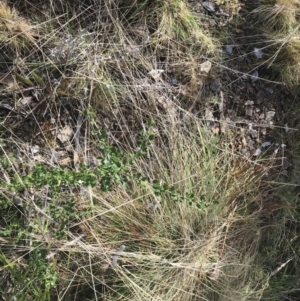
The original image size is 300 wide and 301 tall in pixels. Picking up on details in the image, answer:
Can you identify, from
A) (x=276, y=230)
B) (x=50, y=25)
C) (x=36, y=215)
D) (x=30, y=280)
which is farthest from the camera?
(x=276, y=230)

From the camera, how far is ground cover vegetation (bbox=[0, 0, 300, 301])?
2.49 meters

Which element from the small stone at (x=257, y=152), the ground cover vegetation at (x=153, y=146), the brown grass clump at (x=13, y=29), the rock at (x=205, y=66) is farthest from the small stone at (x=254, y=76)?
the brown grass clump at (x=13, y=29)

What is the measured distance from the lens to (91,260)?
2529 mm

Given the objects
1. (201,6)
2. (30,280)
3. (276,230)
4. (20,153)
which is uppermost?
(201,6)

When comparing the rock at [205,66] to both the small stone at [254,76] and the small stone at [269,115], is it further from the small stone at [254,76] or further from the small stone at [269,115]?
the small stone at [269,115]

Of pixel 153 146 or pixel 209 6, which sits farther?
pixel 209 6

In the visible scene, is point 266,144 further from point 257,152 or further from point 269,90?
point 269,90

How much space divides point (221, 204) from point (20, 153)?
3.33ft

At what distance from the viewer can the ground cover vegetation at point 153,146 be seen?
2.49 meters

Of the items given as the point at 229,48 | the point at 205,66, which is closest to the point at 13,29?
the point at 205,66

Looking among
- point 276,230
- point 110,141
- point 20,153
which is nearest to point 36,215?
point 20,153

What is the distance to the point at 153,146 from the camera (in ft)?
8.88

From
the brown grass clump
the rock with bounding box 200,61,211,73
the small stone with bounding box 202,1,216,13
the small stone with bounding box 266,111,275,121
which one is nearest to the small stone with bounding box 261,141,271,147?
the small stone with bounding box 266,111,275,121

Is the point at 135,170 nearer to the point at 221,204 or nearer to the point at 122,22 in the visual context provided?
the point at 221,204
